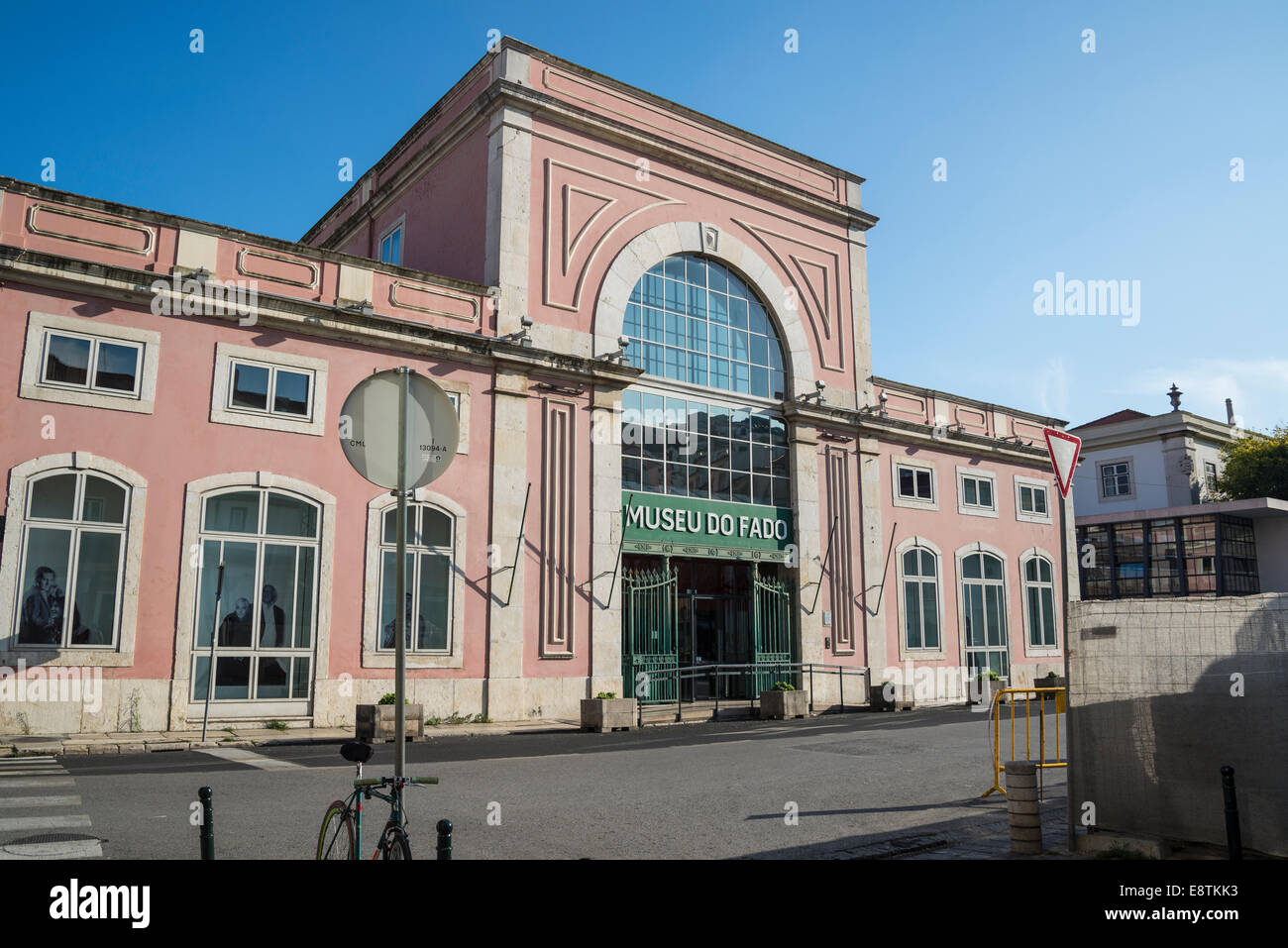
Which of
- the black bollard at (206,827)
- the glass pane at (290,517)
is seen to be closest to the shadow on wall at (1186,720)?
the black bollard at (206,827)

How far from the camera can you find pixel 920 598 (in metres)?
28.7

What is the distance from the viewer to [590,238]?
23.6m

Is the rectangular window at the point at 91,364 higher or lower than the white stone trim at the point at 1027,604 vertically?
higher

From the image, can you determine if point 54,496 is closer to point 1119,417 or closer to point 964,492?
point 964,492

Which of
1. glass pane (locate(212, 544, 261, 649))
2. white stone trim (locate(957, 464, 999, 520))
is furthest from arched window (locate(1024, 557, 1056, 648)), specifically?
glass pane (locate(212, 544, 261, 649))

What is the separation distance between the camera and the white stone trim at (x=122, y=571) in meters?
15.5

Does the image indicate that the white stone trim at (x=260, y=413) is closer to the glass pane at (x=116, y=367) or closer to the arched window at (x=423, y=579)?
the glass pane at (x=116, y=367)

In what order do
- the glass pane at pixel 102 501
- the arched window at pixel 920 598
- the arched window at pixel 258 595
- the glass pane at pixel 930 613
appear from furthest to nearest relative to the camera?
1. the glass pane at pixel 930 613
2. the arched window at pixel 920 598
3. the arched window at pixel 258 595
4. the glass pane at pixel 102 501

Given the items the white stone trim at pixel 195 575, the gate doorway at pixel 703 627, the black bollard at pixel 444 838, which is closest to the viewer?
the black bollard at pixel 444 838

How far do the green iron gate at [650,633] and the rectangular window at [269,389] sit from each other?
8.11 m

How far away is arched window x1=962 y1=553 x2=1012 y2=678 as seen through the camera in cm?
2967

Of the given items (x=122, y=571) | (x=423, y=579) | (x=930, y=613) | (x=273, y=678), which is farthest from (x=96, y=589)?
(x=930, y=613)

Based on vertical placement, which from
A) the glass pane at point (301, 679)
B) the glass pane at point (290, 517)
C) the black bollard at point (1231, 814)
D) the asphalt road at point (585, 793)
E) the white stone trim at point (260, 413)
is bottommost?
the asphalt road at point (585, 793)
